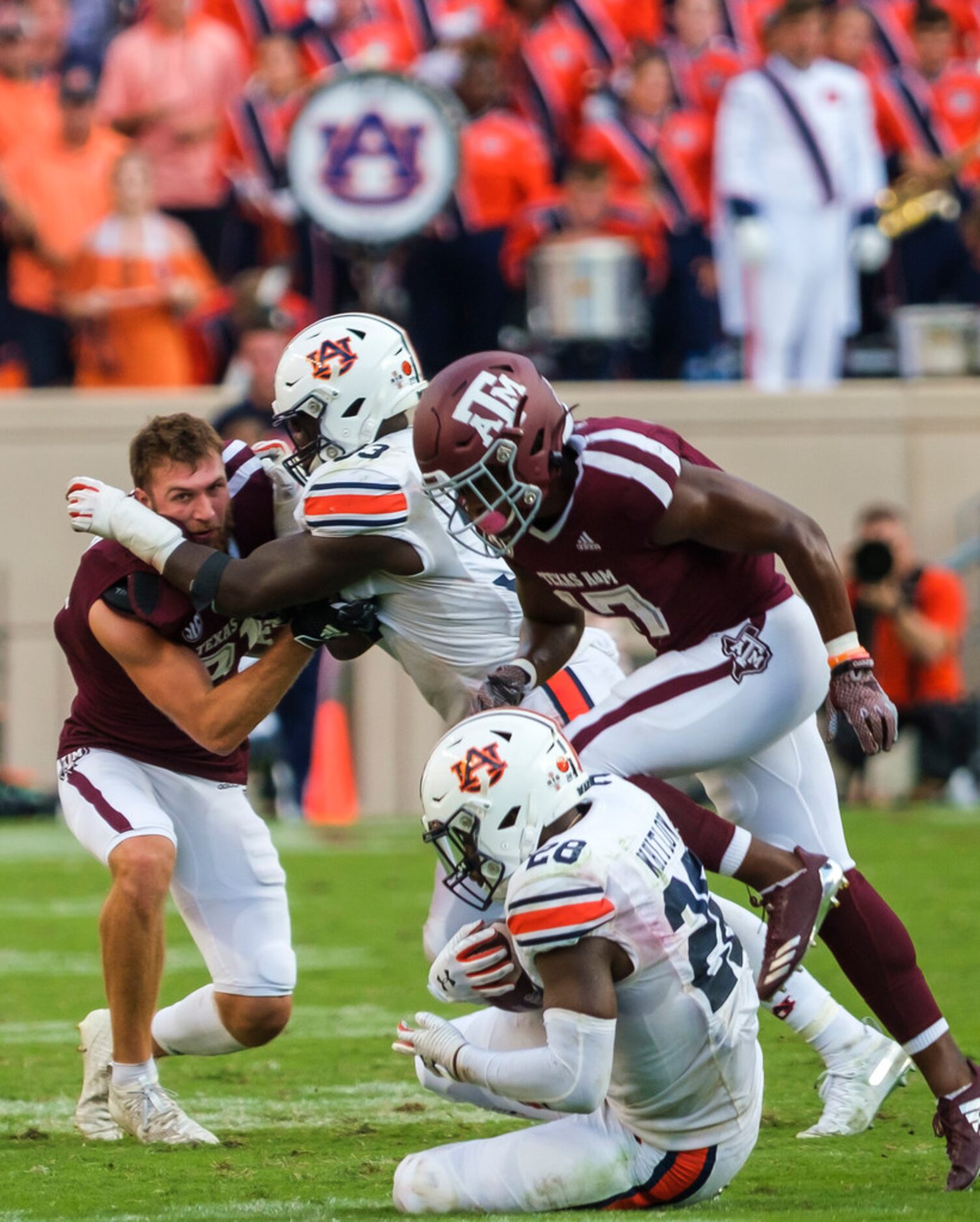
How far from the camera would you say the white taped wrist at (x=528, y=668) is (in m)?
4.72

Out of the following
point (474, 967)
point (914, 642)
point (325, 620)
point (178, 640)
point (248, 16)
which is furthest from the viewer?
point (248, 16)

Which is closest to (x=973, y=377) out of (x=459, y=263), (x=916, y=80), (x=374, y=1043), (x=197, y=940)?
(x=916, y=80)

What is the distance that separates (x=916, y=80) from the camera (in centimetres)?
1201

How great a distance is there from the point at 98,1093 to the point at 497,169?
749cm

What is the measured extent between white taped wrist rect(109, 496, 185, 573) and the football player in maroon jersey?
0.43 feet

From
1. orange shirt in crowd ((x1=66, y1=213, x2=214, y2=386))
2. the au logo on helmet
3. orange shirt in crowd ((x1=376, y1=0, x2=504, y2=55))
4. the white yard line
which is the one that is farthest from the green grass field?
orange shirt in crowd ((x1=376, y1=0, x2=504, y2=55))

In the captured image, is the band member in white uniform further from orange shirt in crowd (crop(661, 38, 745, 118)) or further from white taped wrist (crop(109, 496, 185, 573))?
white taped wrist (crop(109, 496, 185, 573))

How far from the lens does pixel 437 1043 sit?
12.2ft

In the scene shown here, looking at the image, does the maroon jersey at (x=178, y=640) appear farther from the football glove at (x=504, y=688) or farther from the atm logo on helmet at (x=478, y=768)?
the atm logo on helmet at (x=478, y=768)

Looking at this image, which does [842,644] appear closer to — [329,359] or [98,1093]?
[329,359]

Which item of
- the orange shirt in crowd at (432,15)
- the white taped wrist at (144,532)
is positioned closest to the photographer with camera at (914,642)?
the orange shirt in crowd at (432,15)

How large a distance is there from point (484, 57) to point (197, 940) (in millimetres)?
7444

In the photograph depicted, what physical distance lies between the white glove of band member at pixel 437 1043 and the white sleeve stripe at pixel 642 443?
114cm

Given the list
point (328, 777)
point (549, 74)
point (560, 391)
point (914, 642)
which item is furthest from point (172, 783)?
point (549, 74)
